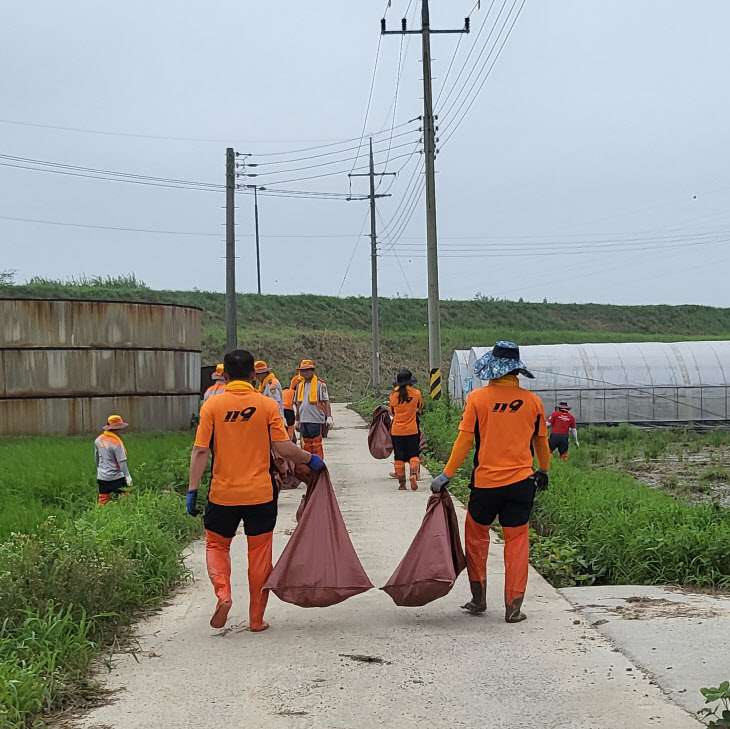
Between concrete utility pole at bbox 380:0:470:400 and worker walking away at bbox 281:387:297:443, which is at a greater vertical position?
concrete utility pole at bbox 380:0:470:400

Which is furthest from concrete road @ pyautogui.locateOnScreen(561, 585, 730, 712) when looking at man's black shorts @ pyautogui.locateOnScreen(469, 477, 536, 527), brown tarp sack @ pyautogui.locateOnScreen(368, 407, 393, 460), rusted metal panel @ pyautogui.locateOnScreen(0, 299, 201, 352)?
rusted metal panel @ pyautogui.locateOnScreen(0, 299, 201, 352)

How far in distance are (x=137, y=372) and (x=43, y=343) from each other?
8.16ft

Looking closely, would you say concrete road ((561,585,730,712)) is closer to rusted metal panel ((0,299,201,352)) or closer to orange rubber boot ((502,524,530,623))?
orange rubber boot ((502,524,530,623))

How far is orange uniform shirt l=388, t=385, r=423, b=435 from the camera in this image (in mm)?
14570

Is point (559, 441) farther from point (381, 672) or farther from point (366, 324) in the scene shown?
point (366, 324)

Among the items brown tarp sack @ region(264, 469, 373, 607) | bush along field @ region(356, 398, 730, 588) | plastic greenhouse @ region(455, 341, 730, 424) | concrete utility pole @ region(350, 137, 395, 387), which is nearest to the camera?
brown tarp sack @ region(264, 469, 373, 607)

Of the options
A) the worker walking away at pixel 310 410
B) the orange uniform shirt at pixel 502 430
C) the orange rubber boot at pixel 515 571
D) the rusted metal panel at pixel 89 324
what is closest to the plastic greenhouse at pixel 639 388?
the rusted metal panel at pixel 89 324

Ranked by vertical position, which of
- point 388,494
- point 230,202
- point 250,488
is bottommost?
point 388,494

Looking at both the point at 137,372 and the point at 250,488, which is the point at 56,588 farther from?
the point at 137,372

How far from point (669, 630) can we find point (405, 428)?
8.35 m

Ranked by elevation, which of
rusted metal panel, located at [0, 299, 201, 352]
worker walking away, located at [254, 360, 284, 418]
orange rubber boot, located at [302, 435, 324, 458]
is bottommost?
orange rubber boot, located at [302, 435, 324, 458]

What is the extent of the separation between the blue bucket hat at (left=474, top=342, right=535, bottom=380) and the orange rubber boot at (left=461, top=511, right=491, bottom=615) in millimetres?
1010

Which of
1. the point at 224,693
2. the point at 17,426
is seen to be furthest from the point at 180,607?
the point at 17,426

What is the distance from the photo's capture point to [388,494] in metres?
13.9
